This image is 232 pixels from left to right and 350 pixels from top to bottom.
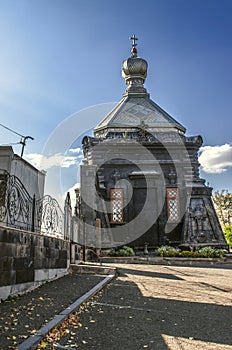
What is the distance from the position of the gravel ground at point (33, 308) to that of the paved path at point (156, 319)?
17.4 inches

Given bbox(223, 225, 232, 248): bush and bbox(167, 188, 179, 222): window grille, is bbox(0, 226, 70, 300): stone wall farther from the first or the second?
bbox(223, 225, 232, 248): bush

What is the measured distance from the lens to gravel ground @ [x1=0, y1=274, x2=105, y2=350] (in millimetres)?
3857

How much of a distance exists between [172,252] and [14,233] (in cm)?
1292

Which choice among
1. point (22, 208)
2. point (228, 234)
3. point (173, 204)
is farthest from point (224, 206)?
point (22, 208)

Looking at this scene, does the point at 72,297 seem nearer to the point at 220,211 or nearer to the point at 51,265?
the point at 51,265

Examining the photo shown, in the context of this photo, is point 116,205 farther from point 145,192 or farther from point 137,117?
point 137,117

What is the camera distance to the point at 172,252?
1775 cm

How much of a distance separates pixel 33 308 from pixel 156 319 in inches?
78.0

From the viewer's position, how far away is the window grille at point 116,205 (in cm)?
2142

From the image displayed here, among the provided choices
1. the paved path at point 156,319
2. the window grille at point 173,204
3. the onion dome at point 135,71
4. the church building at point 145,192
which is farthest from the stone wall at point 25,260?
the onion dome at point 135,71

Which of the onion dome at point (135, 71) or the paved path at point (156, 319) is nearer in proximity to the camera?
the paved path at point (156, 319)

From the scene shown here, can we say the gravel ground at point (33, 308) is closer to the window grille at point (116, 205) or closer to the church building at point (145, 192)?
the church building at point (145, 192)

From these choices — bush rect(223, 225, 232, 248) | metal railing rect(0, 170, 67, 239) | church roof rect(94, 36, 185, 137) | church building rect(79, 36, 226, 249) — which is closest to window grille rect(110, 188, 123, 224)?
church building rect(79, 36, 226, 249)

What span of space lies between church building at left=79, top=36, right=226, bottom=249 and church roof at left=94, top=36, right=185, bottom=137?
0.93 m
